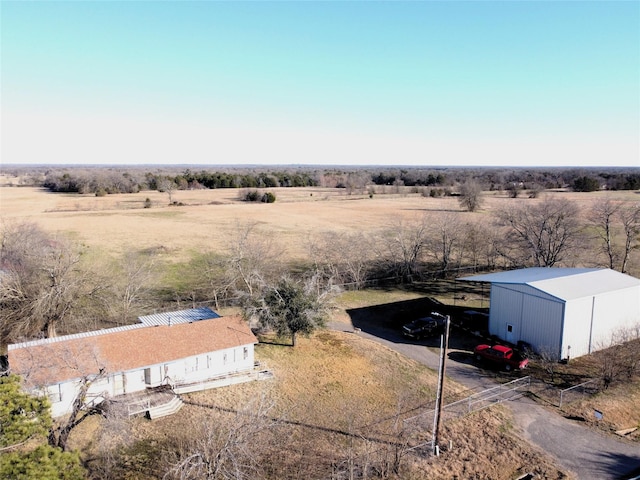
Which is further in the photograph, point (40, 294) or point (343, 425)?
point (40, 294)

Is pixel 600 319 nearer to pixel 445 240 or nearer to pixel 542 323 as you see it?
pixel 542 323

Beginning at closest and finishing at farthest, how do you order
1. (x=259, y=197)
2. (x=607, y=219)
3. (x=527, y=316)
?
(x=527, y=316), (x=607, y=219), (x=259, y=197)

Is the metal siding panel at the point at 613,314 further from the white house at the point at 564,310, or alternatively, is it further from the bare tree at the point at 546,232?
the bare tree at the point at 546,232

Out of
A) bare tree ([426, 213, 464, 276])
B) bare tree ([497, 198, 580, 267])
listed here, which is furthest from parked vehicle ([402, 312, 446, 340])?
bare tree ([426, 213, 464, 276])

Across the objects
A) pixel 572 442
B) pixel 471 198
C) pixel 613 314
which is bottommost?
pixel 572 442

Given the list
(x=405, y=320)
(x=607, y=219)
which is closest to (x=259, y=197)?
(x=607, y=219)

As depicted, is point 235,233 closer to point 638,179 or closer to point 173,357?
point 173,357
